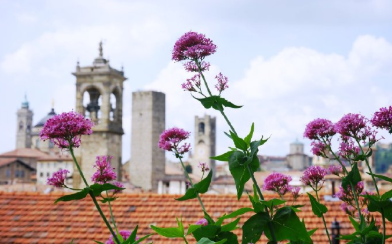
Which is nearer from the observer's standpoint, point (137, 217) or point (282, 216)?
point (282, 216)

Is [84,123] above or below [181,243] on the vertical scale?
above

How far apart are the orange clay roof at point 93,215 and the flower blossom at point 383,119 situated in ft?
19.7

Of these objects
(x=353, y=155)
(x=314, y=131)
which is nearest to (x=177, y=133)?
(x=314, y=131)

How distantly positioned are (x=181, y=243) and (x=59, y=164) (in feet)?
231

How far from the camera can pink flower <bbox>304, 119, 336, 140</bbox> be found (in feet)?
7.45

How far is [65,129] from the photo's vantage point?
195 centimetres

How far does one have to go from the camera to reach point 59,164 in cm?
7581

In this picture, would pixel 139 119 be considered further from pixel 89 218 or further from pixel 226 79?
pixel 226 79

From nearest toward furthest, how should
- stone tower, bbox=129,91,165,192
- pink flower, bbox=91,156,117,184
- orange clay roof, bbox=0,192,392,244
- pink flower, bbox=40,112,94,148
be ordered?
pink flower, bbox=40,112,94,148, pink flower, bbox=91,156,117,184, orange clay roof, bbox=0,192,392,244, stone tower, bbox=129,91,165,192

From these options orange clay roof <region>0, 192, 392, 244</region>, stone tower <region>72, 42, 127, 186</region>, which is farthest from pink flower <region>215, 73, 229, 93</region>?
stone tower <region>72, 42, 127, 186</region>

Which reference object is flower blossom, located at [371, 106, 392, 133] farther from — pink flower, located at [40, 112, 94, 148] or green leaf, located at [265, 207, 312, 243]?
pink flower, located at [40, 112, 94, 148]

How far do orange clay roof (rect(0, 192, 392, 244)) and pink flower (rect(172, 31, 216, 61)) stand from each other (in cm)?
598

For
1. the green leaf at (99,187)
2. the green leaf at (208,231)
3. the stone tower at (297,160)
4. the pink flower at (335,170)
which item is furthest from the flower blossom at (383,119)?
the stone tower at (297,160)

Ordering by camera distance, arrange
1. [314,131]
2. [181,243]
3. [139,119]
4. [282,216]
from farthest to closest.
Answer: [139,119], [181,243], [314,131], [282,216]
